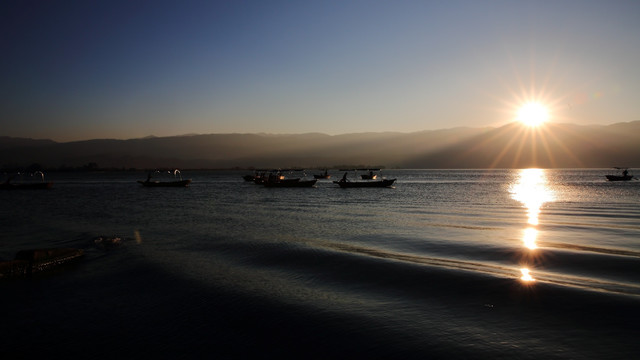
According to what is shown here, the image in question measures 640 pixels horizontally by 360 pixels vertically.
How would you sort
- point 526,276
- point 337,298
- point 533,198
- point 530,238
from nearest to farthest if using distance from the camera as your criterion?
point 337,298
point 526,276
point 530,238
point 533,198

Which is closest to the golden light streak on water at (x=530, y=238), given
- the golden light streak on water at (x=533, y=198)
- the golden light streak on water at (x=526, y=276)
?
the golden light streak on water at (x=533, y=198)

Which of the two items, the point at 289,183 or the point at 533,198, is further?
the point at 289,183

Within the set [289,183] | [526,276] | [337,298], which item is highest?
[526,276]

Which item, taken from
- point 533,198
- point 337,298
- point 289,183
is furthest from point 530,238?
point 289,183

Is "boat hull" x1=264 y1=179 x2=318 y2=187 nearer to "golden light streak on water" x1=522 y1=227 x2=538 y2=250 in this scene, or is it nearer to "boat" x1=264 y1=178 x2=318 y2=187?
"boat" x1=264 y1=178 x2=318 y2=187

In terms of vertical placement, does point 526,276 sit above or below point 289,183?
above

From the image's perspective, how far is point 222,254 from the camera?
17.2 m

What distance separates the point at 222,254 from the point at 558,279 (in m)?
12.2

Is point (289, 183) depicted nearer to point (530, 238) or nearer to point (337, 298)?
point (530, 238)

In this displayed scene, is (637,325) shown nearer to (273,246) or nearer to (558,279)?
(558,279)

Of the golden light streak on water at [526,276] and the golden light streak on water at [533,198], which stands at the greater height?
the golden light streak on water at [533,198]

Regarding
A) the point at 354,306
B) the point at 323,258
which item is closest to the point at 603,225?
the point at 323,258

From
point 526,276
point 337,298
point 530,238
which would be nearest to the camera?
point 337,298

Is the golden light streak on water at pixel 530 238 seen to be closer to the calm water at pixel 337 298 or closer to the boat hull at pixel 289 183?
the calm water at pixel 337 298
